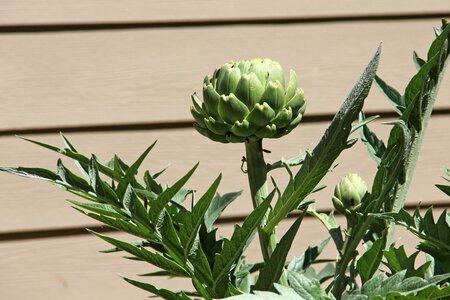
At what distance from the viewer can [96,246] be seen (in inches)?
58.0

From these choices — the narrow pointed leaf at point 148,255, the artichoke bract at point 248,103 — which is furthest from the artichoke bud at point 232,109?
the narrow pointed leaf at point 148,255

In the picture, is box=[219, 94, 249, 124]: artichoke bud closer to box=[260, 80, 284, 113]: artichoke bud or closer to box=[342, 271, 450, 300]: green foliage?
box=[260, 80, 284, 113]: artichoke bud

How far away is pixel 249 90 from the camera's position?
596 millimetres

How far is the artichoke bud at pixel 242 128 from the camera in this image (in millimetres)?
595

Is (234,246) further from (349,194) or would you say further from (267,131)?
(349,194)

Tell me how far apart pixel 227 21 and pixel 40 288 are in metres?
0.57

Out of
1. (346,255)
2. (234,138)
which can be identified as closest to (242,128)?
(234,138)

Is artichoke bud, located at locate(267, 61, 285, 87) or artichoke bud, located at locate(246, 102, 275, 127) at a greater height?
artichoke bud, located at locate(267, 61, 285, 87)

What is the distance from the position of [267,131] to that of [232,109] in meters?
0.03

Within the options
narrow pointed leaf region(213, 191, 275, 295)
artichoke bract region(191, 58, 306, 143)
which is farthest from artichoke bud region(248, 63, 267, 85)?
narrow pointed leaf region(213, 191, 275, 295)

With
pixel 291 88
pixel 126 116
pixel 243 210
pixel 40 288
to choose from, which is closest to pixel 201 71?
pixel 126 116

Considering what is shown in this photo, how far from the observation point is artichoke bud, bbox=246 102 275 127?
23.4 inches

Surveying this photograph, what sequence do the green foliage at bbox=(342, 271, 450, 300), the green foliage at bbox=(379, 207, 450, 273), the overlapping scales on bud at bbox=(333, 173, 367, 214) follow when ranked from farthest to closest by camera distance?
the overlapping scales on bud at bbox=(333, 173, 367, 214), the green foliage at bbox=(379, 207, 450, 273), the green foliage at bbox=(342, 271, 450, 300)

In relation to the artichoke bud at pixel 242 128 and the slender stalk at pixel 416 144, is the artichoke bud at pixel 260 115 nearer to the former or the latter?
the artichoke bud at pixel 242 128
